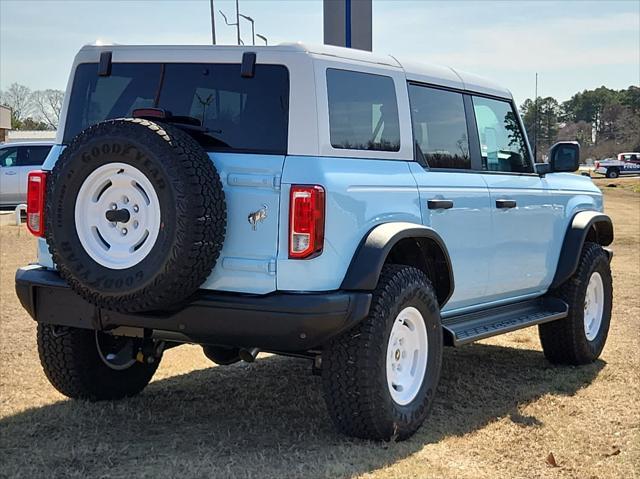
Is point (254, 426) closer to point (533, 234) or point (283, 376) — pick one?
point (283, 376)

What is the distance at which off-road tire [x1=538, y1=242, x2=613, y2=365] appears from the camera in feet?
21.9

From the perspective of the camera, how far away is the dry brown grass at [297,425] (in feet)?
13.7

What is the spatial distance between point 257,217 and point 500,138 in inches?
104

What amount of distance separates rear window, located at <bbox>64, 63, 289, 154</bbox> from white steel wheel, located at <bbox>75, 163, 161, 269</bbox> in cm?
46

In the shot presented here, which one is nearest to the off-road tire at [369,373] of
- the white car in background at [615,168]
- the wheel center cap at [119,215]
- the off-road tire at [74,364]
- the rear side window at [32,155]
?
the wheel center cap at [119,215]

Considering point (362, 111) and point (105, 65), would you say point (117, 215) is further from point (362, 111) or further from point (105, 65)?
point (362, 111)

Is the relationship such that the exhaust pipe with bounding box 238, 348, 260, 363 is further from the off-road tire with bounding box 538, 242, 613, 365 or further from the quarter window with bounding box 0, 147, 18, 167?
the quarter window with bounding box 0, 147, 18, 167

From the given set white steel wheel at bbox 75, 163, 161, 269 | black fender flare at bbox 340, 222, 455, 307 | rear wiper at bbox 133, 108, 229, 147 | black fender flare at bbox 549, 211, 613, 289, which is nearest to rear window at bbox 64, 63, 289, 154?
rear wiper at bbox 133, 108, 229, 147

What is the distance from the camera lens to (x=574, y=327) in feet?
21.9

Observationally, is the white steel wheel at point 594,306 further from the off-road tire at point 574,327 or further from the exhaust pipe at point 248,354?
the exhaust pipe at point 248,354

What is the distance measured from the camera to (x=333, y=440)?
4.56 metres

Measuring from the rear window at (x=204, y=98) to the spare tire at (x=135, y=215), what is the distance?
29 centimetres

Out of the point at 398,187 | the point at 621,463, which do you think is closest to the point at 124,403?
the point at 398,187

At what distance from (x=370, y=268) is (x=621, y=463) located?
1.58m
